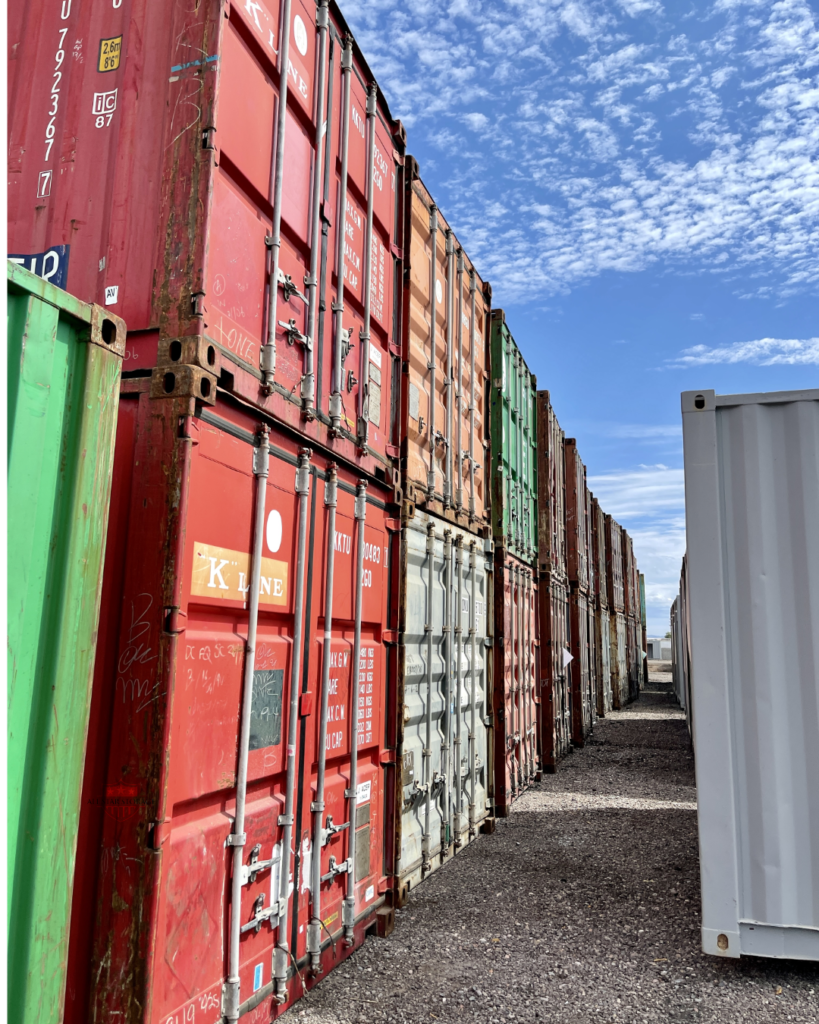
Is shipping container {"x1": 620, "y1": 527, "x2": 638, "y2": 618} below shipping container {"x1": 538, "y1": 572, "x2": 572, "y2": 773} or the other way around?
the other way around

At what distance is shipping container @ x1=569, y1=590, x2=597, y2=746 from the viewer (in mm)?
12305

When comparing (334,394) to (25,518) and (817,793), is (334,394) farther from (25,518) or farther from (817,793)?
(817,793)

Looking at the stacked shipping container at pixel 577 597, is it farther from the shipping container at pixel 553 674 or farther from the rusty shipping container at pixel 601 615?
the rusty shipping container at pixel 601 615

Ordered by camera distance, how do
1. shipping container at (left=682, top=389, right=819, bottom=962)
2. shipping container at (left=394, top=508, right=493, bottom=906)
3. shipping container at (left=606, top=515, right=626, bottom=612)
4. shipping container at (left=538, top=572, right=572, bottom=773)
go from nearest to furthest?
shipping container at (left=682, top=389, right=819, bottom=962), shipping container at (left=394, top=508, right=493, bottom=906), shipping container at (left=538, top=572, right=572, bottom=773), shipping container at (left=606, top=515, right=626, bottom=612)

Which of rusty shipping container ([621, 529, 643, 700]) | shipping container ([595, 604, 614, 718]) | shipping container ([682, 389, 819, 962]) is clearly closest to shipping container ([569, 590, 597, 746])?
shipping container ([595, 604, 614, 718])

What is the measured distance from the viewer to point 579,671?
12.7 meters

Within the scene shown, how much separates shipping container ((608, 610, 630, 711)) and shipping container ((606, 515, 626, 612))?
329mm

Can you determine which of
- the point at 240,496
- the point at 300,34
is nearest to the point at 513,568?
the point at 240,496

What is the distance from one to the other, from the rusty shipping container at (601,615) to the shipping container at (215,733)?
12.2 metres

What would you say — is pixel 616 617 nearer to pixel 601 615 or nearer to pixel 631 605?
pixel 601 615

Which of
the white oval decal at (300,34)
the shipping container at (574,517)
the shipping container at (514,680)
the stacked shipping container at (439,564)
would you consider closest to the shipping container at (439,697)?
the stacked shipping container at (439,564)

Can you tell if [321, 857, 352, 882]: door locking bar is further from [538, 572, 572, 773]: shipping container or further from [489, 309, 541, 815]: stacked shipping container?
[538, 572, 572, 773]: shipping container

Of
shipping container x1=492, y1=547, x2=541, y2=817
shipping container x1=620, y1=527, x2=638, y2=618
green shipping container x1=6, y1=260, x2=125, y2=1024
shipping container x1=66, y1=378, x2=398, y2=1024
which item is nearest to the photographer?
green shipping container x1=6, y1=260, x2=125, y2=1024

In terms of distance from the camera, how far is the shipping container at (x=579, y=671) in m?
12.3
